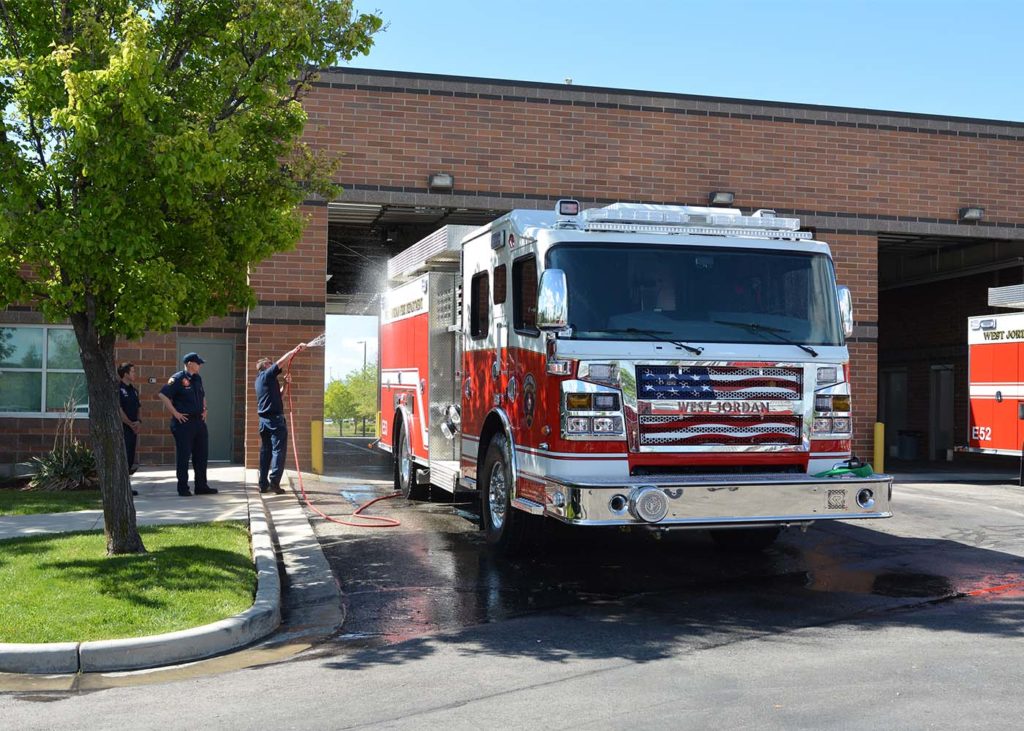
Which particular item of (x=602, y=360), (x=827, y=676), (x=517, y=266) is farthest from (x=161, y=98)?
(x=827, y=676)

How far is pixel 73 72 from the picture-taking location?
303 inches

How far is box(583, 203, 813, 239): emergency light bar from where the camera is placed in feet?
29.3

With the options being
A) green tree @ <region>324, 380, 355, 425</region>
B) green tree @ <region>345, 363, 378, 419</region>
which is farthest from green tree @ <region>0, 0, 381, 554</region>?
green tree @ <region>324, 380, 355, 425</region>

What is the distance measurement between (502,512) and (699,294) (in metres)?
2.74

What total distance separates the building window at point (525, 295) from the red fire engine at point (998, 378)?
11.7 meters

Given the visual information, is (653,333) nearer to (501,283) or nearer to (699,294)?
(699,294)

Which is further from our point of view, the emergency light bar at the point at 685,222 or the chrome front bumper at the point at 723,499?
the emergency light bar at the point at 685,222

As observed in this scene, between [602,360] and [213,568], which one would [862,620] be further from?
[213,568]

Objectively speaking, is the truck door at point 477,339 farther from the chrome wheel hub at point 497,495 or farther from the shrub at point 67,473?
the shrub at point 67,473

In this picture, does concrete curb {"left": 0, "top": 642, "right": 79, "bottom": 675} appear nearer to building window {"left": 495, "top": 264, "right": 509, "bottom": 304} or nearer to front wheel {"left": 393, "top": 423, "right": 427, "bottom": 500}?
building window {"left": 495, "top": 264, "right": 509, "bottom": 304}

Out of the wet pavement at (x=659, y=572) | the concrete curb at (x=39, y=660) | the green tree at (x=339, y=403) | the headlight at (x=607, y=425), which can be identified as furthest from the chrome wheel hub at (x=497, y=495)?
the green tree at (x=339, y=403)

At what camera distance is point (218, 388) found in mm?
19938

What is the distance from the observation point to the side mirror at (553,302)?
8156mm

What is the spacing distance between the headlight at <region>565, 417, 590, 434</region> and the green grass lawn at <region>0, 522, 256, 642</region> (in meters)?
2.67
